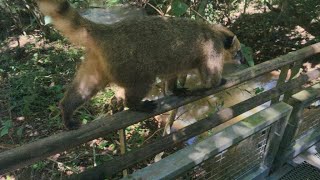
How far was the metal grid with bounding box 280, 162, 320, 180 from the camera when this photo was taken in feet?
9.61

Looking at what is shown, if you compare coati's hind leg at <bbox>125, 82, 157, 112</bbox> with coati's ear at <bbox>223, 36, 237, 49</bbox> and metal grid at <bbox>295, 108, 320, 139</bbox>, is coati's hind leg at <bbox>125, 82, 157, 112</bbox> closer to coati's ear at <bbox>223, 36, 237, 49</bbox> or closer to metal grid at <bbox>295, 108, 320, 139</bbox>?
coati's ear at <bbox>223, 36, 237, 49</bbox>

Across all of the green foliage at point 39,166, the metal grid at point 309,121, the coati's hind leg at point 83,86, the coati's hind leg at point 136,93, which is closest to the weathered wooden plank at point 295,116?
the metal grid at point 309,121

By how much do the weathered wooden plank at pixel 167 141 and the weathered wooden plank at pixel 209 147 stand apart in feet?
0.27

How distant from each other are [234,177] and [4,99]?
11.4 ft

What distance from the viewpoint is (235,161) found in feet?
8.32

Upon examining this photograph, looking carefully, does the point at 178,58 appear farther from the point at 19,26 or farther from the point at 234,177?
the point at 19,26

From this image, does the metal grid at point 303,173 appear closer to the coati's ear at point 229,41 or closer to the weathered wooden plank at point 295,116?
the weathered wooden plank at point 295,116

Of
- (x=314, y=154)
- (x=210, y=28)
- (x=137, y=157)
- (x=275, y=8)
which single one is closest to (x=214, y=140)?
(x=137, y=157)

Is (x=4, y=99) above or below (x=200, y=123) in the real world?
below

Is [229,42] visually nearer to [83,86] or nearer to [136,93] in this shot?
[136,93]

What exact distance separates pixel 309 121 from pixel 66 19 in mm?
2049

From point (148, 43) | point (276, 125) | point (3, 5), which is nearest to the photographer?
point (148, 43)

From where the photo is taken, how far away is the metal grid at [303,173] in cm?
293

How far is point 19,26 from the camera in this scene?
693 cm
